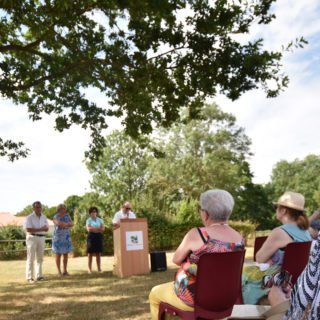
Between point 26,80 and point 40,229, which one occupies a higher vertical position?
point 26,80

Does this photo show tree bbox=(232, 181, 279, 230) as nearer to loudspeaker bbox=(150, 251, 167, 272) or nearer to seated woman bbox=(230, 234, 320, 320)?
loudspeaker bbox=(150, 251, 167, 272)

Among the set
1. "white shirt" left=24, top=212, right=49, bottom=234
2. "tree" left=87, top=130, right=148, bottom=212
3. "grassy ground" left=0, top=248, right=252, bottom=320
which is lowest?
"grassy ground" left=0, top=248, right=252, bottom=320

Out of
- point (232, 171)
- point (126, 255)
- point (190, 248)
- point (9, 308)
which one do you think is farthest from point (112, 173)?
point (190, 248)

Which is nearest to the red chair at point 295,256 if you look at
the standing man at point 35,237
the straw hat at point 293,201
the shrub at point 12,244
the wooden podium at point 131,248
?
the straw hat at point 293,201

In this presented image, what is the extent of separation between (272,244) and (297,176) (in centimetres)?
7545

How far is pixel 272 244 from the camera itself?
12.7ft

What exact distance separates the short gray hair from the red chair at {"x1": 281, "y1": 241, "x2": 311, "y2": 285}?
0.60m

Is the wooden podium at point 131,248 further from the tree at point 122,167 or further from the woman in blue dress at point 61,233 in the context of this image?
the tree at point 122,167

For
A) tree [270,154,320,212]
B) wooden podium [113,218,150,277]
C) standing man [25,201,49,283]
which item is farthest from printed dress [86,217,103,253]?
tree [270,154,320,212]

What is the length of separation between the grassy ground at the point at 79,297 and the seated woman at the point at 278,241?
2489 millimetres

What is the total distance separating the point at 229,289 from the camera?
3.58 m

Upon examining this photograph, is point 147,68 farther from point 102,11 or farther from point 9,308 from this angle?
point 9,308

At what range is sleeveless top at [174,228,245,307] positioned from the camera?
3.56 m

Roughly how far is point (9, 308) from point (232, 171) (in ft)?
123
